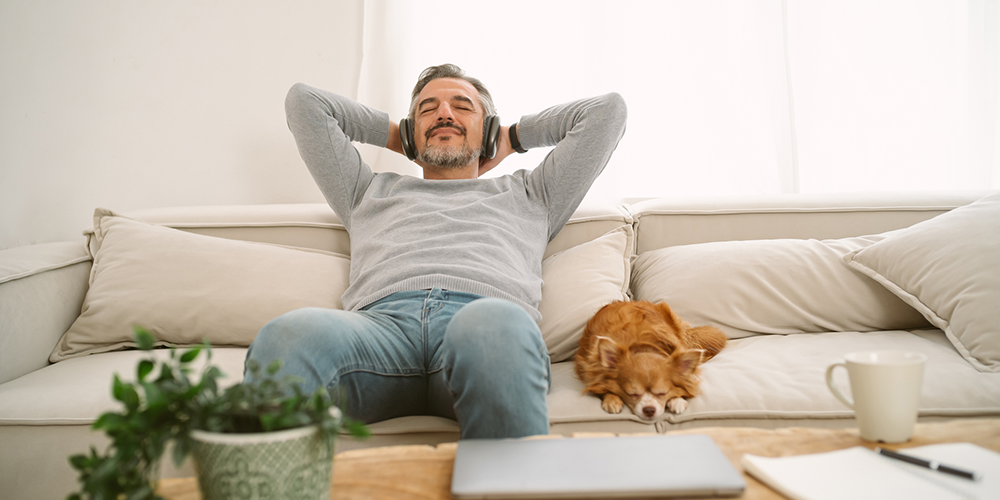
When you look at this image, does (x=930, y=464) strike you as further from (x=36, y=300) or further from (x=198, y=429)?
(x=36, y=300)

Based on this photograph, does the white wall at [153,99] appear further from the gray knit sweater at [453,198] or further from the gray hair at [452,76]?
the gray knit sweater at [453,198]

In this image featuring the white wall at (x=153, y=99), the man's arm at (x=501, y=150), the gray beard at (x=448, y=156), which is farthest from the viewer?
the white wall at (x=153, y=99)

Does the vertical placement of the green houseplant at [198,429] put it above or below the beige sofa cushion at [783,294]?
above

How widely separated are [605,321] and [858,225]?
101cm

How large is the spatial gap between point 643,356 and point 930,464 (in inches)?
29.7

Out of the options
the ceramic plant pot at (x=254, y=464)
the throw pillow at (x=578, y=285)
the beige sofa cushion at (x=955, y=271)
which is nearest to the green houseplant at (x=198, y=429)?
the ceramic plant pot at (x=254, y=464)

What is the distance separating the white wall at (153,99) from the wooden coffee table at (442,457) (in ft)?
6.19

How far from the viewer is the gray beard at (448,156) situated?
182cm

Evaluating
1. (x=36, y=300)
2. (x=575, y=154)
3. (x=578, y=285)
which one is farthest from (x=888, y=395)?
(x=36, y=300)

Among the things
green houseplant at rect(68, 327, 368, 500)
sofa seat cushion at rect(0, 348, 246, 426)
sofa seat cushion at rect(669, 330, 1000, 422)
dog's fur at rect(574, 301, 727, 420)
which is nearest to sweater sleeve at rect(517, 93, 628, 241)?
dog's fur at rect(574, 301, 727, 420)

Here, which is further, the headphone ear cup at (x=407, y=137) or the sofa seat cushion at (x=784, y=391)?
the headphone ear cup at (x=407, y=137)

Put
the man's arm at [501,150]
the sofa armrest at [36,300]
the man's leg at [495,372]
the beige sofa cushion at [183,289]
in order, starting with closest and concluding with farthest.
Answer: the man's leg at [495,372], the sofa armrest at [36,300], the beige sofa cushion at [183,289], the man's arm at [501,150]

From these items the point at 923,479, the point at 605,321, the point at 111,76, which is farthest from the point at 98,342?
the point at 923,479

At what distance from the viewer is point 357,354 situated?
113cm
